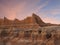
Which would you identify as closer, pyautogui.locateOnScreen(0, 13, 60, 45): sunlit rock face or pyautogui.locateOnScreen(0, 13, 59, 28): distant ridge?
pyautogui.locateOnScreen(0, 13, 60, 45): sunlit rock face

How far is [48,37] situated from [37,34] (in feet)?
2.03

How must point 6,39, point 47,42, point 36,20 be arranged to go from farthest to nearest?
point 36,20, point 6,39, point 47,42

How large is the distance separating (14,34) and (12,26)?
854 mm

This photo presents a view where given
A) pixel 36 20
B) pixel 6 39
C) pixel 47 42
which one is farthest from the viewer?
pixel 36 20

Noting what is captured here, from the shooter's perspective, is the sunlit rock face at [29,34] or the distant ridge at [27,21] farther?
the distant ridge at [27,21]

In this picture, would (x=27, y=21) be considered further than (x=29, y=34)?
Yes

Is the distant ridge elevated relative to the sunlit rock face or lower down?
elevated

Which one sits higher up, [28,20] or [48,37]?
[28,20]

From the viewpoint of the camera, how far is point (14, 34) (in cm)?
1137

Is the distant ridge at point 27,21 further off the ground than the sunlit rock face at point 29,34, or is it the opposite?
the distant ridge at point 27,21

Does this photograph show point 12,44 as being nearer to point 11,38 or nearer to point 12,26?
point 11,38

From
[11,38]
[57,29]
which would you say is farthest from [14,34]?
[57,29]

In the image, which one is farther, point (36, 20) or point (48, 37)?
point (36, 20)

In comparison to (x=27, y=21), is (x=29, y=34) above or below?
below
